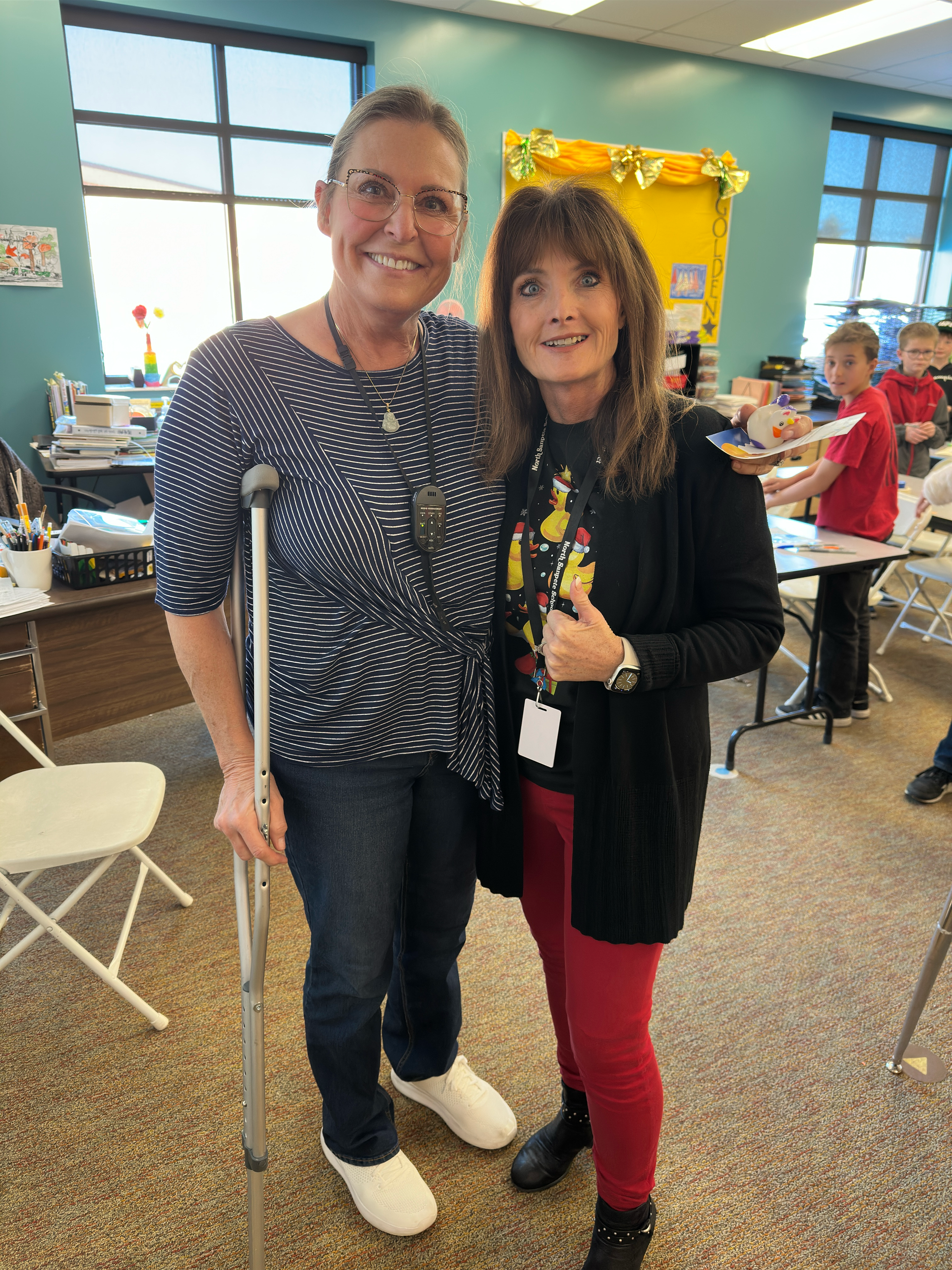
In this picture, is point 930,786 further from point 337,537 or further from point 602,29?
point 602,29

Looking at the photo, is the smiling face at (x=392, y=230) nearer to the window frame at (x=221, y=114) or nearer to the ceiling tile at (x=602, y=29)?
the window frame at (x=221, y=114)

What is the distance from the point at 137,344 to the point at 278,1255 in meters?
5.40

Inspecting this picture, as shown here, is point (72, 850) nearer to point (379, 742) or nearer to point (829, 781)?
point (379, 742)

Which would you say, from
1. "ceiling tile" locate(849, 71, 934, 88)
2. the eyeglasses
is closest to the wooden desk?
the eyeglasses

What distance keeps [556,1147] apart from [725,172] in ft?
23.2

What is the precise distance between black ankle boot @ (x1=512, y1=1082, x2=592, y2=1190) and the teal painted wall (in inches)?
135

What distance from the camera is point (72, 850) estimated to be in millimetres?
1687

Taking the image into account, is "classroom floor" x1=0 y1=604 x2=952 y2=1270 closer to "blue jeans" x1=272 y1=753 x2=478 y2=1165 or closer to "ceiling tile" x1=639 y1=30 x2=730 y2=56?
"blue jeans" x1=272 y1=753 x2=478 y2=1165

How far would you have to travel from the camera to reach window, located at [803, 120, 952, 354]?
7633 mm

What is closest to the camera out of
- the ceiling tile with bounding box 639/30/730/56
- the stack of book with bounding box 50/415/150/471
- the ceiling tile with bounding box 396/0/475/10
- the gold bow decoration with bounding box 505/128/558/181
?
the stack of book with bounding box 50/415/150/471

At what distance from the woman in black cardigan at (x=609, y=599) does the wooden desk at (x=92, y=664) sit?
148cm

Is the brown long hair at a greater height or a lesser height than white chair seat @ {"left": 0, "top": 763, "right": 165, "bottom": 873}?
greater

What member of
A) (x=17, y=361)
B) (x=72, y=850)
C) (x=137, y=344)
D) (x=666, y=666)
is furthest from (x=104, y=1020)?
(x=137, y=344)

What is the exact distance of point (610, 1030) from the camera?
1.17 m
